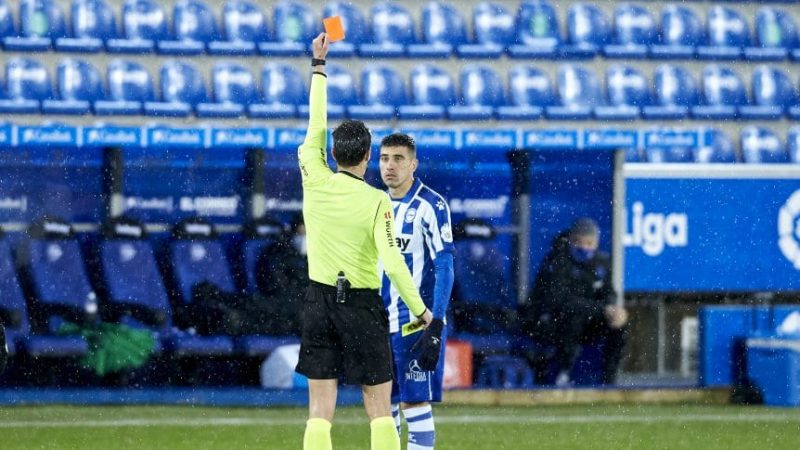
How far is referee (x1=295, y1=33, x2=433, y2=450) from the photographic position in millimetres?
6062

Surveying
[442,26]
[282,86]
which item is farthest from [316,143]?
[442,26]

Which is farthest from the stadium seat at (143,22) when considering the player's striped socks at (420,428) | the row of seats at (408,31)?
the player's striped socks at (420,428)

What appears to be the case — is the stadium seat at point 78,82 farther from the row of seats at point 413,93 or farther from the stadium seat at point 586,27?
the stadium seat at point 586,27

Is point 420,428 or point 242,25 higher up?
point 242,25

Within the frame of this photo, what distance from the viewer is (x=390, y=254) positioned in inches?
238

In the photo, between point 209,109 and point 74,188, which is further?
point 209,109

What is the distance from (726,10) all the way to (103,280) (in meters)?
11.1

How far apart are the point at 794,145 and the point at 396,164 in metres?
14.3

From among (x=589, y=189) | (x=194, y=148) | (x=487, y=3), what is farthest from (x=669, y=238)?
(x=487, y=3)

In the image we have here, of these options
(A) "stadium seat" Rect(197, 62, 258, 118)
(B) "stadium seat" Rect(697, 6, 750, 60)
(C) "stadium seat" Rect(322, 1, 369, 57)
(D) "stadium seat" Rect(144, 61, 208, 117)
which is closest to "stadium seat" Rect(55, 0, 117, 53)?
(D) "stadium seat" Rect(144, 61, 208, 117)

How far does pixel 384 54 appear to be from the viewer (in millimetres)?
19750

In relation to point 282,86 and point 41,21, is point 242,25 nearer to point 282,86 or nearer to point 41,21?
point 282,86

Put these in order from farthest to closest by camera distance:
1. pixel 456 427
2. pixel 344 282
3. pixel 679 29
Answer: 1. pixel 679 29
2. pixel 456 427
3. pixel 344 282

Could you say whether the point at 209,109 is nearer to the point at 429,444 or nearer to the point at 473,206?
the point at 473,206
